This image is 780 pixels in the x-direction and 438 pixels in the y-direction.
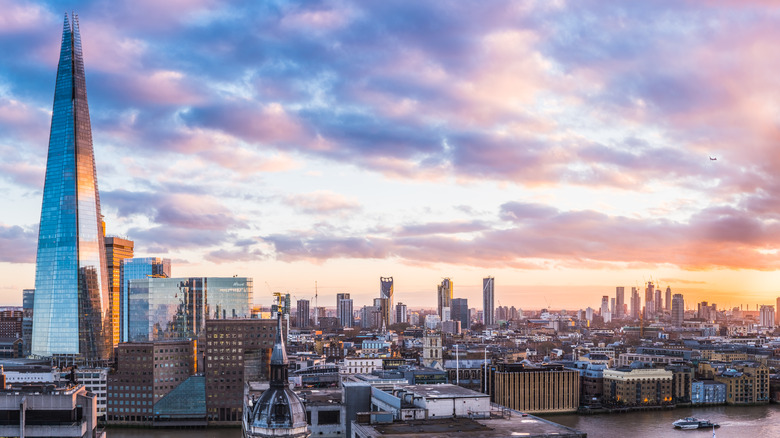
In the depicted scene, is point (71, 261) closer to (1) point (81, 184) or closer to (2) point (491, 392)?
(1) point (81, 184)

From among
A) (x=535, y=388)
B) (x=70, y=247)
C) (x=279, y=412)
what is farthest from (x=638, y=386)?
(x=70, y=247)

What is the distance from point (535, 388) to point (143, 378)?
3936cm

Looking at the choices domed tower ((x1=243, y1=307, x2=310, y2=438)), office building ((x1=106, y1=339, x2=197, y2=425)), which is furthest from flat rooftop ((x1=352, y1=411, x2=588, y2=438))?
office building ((x1=106, y1=339, x2=197, y2=425))

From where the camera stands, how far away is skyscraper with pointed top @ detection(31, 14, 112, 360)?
10569 cm

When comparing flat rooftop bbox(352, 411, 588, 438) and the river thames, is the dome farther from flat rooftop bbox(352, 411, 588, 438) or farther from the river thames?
the river thames

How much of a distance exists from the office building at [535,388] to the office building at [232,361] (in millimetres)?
23898

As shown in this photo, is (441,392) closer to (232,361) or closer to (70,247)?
(232,361)

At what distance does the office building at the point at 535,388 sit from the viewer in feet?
273

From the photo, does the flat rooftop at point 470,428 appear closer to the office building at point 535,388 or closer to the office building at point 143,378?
the office building at point 535,388

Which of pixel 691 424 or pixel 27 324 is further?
pixel 27 324

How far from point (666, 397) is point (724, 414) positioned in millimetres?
7316

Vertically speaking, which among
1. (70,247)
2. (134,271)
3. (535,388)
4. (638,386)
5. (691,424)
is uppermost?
(70,247)

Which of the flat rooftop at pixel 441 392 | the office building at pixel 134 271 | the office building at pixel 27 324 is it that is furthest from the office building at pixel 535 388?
the office building at pixel 27 324

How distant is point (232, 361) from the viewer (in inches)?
3110
